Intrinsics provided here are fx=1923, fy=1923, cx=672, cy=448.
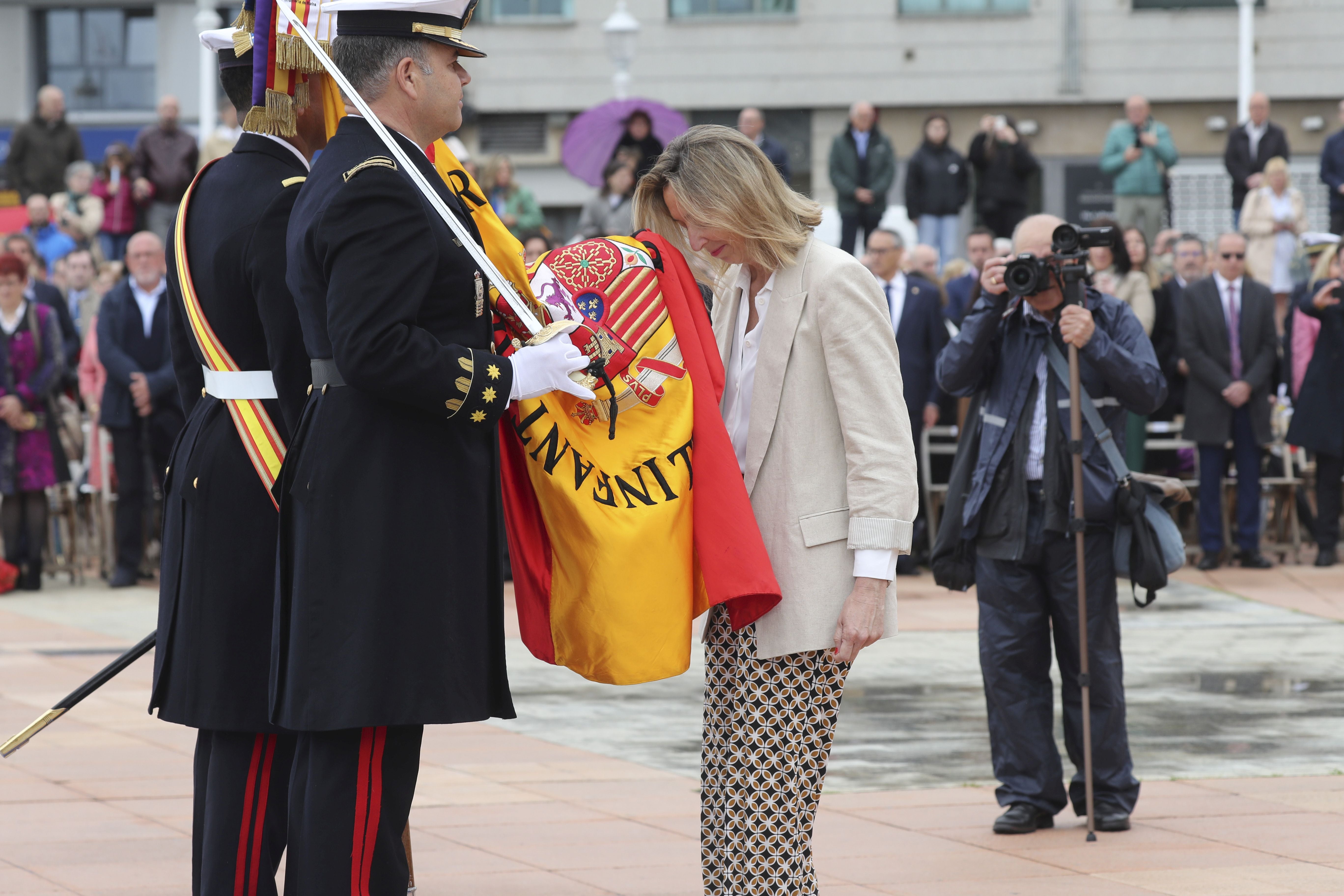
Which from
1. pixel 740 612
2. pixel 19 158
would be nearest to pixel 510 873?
pixel 740 612

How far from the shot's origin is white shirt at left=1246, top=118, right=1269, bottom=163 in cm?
2000

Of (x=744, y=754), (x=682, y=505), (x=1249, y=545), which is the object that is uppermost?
(x=682, y=505)

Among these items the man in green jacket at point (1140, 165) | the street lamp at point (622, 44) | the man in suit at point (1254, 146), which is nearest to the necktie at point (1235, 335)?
the man in green jacket at point (1140, 165)

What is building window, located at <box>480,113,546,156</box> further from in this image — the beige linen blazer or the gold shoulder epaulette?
the gold shoulder epaulette

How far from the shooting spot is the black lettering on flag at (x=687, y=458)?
4.01 metres

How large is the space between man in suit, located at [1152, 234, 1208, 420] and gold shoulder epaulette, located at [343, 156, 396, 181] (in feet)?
35.4

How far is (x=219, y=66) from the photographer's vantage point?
14.4ft

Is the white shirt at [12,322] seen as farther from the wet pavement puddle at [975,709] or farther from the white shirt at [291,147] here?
the white shirt at [291,147]

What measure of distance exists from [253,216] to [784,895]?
1869 millimetres

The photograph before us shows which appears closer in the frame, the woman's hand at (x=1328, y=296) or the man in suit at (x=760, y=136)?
the woman's hand at (x=1328, y=296)

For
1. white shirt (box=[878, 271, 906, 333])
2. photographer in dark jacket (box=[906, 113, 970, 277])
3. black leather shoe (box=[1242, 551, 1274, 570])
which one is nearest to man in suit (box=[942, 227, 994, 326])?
white shirt (box=[878, 271, 906, 333])

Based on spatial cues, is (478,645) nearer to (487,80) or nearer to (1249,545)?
(1249,545)

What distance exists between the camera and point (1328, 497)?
535 inches

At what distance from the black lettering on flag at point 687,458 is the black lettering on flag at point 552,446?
220 millimetres
